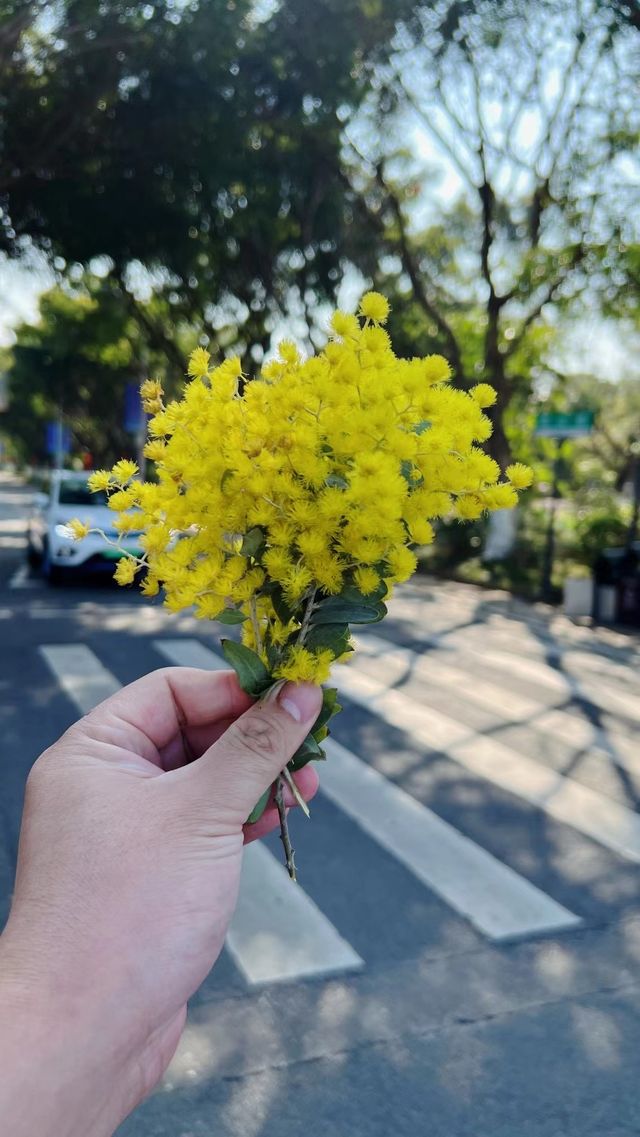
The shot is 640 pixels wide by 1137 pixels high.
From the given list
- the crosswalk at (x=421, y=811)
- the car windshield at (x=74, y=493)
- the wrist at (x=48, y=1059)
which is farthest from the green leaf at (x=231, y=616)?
the car windshield at (x=74, y=493)

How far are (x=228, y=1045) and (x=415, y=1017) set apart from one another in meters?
0.78

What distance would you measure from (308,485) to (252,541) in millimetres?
129

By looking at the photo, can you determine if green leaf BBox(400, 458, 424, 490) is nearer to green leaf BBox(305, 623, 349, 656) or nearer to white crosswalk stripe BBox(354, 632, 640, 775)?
green leaf BBox(305, 623, 349, 656)

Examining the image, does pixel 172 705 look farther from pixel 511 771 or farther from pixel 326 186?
pixel 326 186

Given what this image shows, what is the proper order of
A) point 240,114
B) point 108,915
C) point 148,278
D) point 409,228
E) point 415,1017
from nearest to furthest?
point 108,915
point 415,1017
point 240,114
point 409,228
point 148,278

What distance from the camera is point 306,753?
5.67ft

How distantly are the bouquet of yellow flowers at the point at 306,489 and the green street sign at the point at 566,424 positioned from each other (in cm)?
1443

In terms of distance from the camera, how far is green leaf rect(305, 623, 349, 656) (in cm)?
161

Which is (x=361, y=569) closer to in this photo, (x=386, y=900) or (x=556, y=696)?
(x=386, y=900)

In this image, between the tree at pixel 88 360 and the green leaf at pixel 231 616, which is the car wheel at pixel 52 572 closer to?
the tree at pixel 88 360

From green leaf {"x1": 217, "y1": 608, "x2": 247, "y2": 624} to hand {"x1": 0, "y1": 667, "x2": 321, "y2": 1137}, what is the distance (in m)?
0.14

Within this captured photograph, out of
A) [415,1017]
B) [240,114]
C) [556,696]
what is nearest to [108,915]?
[415,1017]

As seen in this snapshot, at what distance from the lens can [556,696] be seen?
32.9 ft

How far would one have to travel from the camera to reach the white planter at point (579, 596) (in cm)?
1625
